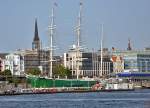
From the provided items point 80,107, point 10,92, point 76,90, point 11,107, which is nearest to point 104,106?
point 80,107

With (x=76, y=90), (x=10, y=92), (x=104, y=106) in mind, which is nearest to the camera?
(x=104, y=106)

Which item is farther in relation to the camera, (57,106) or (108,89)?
(108,89)

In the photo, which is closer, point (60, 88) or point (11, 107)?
point (11, 107)

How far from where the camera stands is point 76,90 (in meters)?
189

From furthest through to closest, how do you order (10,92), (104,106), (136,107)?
(10,92) → (104,106) → (136,107)

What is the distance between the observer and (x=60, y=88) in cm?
19725

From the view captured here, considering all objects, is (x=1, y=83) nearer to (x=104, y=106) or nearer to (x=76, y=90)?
(x=76, y=90)

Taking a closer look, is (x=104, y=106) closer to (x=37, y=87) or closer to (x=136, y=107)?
(x=136, y=107)

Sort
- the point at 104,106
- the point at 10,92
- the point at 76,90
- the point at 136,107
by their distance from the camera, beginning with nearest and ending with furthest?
the point at 136,107, the point at 104,106, the point at 10,92, the point at 76,90

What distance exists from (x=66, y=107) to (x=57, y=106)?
322 cm

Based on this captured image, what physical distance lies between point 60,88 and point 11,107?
10067 cm

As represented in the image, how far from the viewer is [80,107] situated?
9519cm

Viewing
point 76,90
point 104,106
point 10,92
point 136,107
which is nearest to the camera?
point 136,107

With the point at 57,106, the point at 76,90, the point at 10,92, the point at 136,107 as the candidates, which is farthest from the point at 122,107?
the point at 76,90
